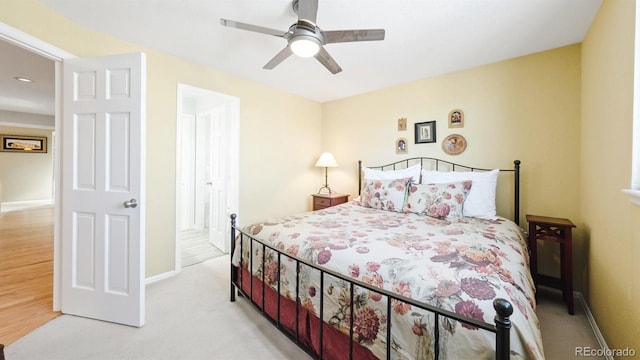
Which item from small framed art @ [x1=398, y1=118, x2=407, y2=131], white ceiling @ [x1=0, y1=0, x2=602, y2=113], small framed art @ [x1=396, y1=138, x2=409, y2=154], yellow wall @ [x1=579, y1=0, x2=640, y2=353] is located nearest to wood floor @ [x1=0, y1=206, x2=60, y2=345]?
white ceiling @ [x1=0, y1=0, x2=602, y2=113]

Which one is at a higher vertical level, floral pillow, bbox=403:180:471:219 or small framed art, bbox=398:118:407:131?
small framed art, bbox=398:118:407:131

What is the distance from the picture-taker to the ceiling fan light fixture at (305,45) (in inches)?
68.0

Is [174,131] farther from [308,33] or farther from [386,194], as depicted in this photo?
[386,194]

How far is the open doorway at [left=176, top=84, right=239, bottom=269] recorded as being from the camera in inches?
125

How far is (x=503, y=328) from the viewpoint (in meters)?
0.78

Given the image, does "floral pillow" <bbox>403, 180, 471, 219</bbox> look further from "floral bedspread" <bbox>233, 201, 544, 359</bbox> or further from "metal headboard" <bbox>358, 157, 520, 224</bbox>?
"metal headboard" <bbox>358, 157, 520, 224</bbox>

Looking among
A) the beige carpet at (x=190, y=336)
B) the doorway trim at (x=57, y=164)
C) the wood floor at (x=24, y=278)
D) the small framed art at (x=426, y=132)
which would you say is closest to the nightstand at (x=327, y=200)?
the small framed art at (x=426, y=132)

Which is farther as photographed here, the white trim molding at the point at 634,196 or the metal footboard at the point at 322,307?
the white trim molding at the point at 634,196

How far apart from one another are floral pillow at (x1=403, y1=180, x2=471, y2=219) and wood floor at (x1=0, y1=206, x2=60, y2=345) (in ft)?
10.9

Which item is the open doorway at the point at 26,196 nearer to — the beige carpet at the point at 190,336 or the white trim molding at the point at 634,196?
the beige carpet at the point at 190,336

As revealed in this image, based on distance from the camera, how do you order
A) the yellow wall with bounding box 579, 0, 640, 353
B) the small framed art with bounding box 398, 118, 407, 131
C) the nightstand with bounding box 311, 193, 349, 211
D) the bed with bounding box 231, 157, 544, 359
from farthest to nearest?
1. the nightstand with bounding box 311, 193, 349, 211
2. the small framed art with bounding box 398, 118, 407, 131
3. the yellow wall with bounding box 579, 0, 640, 353
4. the bed with bounding box 231, 157, 544, 359

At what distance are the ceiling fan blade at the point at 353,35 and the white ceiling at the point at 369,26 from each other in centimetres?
24

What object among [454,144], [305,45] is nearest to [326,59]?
[305,45]

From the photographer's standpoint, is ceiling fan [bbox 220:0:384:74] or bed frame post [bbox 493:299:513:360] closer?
bed frame post [bbox 493:299:513:360]
